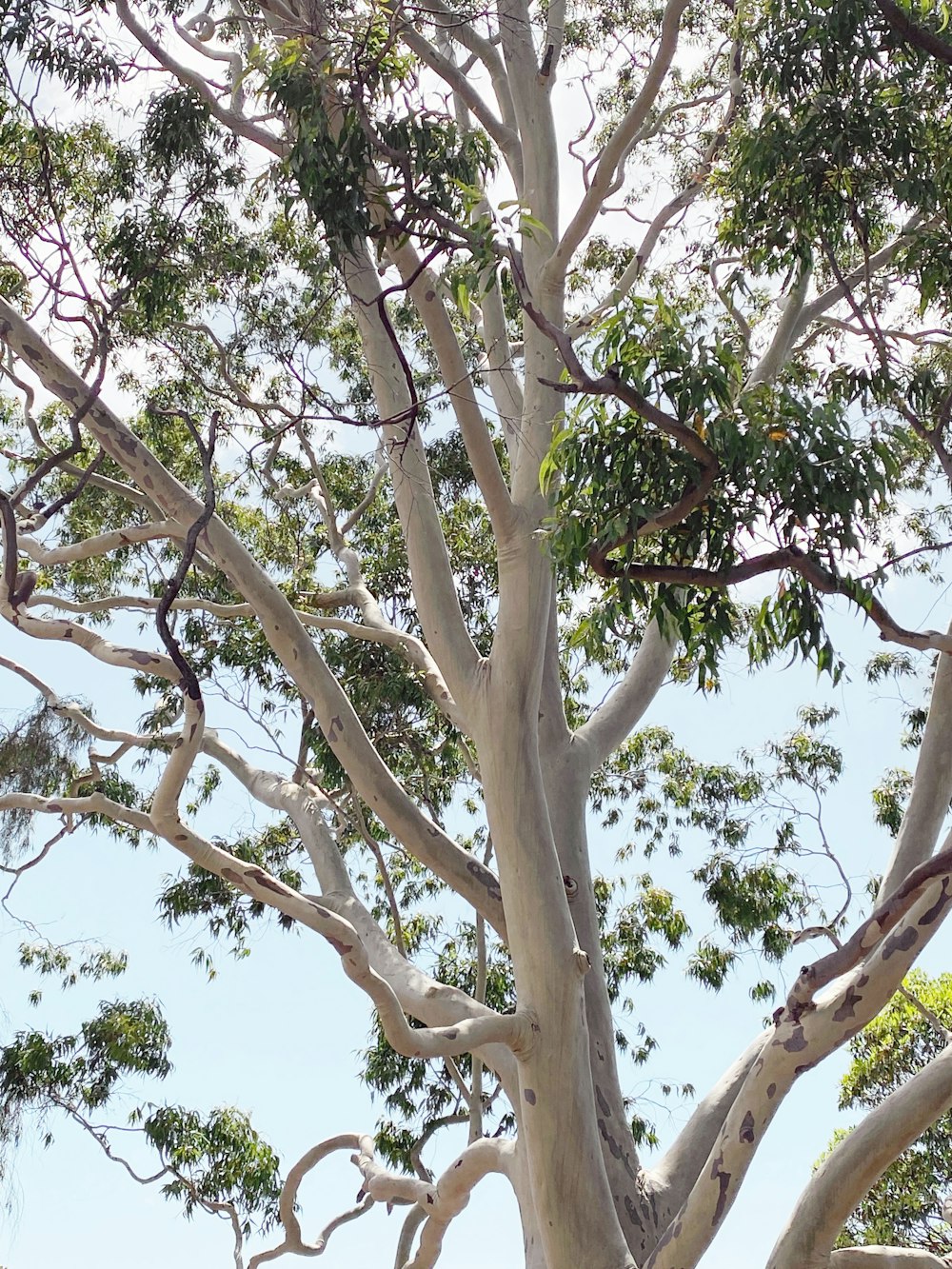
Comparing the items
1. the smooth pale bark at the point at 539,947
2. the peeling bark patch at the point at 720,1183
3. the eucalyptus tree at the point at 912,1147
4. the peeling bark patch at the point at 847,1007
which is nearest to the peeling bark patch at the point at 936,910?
the peeling bark patch at the point at 847,1007

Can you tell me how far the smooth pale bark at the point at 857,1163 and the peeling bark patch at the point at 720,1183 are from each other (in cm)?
27

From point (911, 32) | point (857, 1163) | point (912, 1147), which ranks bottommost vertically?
point (857, 1163)

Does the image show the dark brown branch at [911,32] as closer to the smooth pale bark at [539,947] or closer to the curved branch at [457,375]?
the curved branch at [457,375]

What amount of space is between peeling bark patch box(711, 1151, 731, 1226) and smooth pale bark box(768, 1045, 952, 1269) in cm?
27

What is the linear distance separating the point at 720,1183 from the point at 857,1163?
16.1 inches

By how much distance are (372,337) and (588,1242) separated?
3.41 meters

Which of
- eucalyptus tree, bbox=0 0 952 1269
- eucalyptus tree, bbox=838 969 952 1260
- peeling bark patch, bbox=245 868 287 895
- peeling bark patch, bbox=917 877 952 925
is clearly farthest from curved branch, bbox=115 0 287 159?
eucalyptus tree, bbox=838 969 952 1260

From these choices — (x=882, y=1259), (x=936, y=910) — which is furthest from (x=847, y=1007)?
(x=882, y=1259)

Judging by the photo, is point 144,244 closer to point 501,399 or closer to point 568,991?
point 501,399

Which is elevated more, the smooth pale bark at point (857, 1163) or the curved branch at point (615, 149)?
the curved branch at point (615, 149)

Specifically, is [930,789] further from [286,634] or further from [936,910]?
[286,634]

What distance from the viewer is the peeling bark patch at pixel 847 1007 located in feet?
12.7

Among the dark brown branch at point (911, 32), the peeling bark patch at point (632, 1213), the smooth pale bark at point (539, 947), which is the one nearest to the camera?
the dark brown branch at point (911, 32)

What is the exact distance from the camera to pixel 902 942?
12.8 ft
